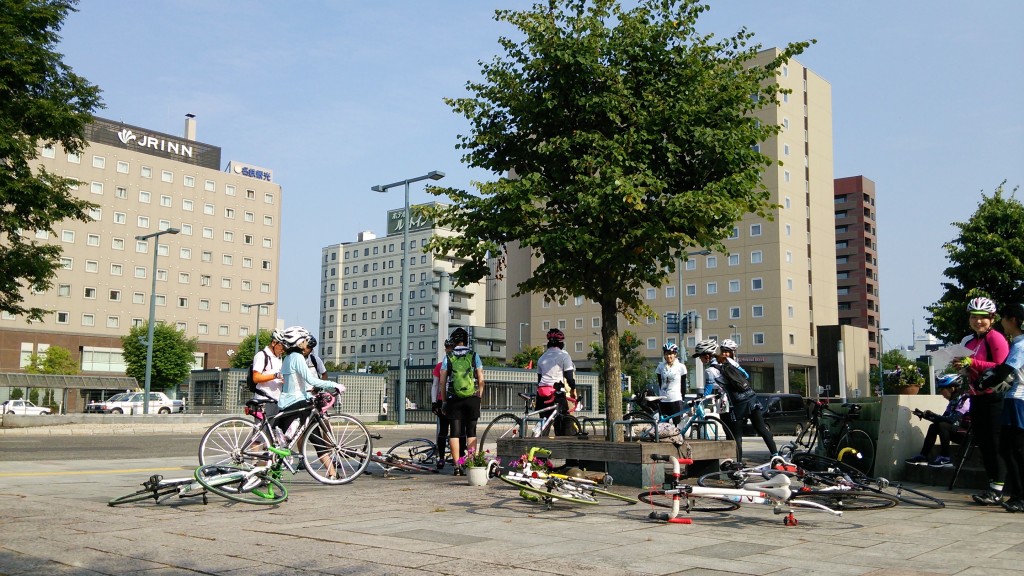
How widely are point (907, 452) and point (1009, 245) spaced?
95.0ft

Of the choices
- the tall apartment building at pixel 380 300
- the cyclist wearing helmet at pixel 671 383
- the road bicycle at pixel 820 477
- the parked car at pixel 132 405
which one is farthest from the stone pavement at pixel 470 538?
the tall apartment building at pixel 380 300

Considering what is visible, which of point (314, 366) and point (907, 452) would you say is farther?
point (907, 452)

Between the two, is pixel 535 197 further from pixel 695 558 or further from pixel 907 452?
pixel 695 558

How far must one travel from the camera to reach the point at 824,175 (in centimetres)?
8850

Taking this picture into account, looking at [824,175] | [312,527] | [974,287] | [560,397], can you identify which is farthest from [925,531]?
[824,175]

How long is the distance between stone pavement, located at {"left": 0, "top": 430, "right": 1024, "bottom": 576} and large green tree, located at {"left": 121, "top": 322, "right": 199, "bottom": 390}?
70006 millimetres

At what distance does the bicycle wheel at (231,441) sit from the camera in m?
8.84

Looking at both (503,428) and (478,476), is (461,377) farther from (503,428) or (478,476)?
(478,476)

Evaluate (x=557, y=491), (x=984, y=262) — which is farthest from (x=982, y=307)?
(x=984, y=262)

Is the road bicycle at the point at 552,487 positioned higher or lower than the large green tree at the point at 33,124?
lower

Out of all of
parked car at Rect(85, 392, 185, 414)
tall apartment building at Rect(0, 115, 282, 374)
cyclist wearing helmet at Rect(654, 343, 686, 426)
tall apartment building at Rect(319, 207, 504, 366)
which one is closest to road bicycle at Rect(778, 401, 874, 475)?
cyclist wearing helmet at Rect(654, 343, 686, 426)

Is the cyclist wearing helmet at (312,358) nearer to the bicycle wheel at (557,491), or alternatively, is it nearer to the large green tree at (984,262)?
the bicycle wheel at (557,491)

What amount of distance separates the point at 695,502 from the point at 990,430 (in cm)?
307

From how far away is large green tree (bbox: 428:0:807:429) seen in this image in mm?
11008
